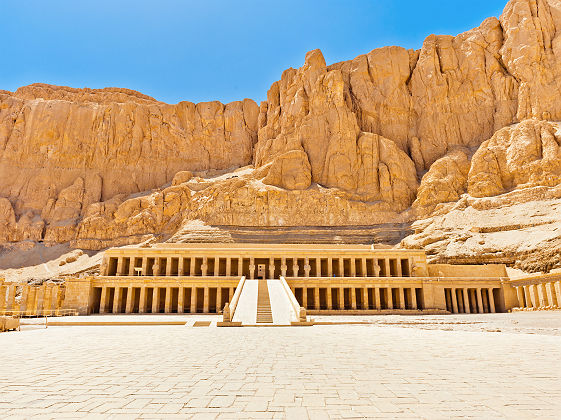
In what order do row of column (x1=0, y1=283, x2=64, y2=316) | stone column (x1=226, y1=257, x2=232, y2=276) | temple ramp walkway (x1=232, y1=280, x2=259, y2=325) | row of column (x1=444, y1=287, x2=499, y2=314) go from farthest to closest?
stone column (x1=226, y1=257, x2=232, y2=276) → row of column (x1=444, y1=287, x2=499, y2=314) → row of column (x1=0, y1=283, x2=64, y2=316) → temple ramp walkway (x1=232, y1=280, x2=259, y2=325)

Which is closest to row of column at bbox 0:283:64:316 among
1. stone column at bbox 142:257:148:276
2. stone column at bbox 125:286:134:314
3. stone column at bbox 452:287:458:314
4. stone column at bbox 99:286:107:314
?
stone column at bbox 99:286:107:314

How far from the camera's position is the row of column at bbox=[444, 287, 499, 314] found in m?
38.8

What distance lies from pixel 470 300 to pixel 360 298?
11.4 meters

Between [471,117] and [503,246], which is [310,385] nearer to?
[503,246]

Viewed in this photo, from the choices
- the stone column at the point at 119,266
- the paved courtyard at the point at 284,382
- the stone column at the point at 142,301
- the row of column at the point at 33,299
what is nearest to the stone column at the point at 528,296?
the paved courtyard at the point at 284,382

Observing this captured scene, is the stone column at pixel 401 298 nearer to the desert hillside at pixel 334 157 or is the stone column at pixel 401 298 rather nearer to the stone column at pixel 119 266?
the desert hillside at pixel 334 157

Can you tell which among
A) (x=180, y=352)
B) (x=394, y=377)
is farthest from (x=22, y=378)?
(x=394, y=377)

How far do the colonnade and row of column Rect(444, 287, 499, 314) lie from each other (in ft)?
8.45

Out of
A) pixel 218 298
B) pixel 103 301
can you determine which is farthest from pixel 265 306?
pixel 103 301

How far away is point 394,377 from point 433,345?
5.03m

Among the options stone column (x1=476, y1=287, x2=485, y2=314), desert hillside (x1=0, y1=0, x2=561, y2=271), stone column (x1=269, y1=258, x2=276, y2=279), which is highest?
desert hillside (x1=0, y1=0, x2=561, y2=271)

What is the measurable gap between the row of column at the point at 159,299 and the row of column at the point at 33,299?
324 centimetres

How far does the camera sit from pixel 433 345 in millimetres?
11266

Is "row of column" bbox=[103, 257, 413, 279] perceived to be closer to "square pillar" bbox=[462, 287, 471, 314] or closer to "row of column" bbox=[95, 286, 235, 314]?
"row of column" bbox=[95, 286, 235, 314]
